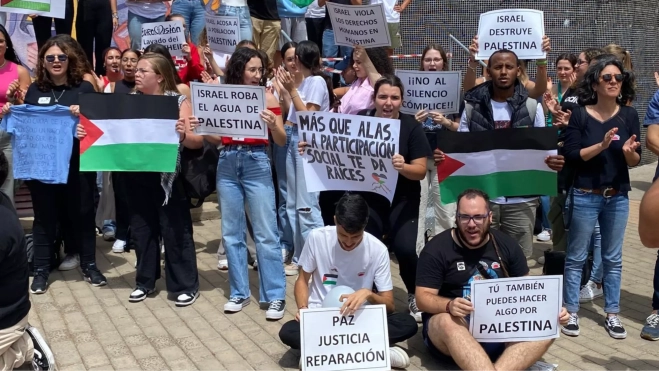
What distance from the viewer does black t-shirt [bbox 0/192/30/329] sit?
5.05 meters

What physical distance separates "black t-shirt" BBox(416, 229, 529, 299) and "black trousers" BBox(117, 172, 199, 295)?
2.33m

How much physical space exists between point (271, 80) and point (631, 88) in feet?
10.8

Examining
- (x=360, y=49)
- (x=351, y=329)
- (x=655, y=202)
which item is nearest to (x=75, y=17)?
(x=360, y=49)

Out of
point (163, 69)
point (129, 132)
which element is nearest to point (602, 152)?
point (163, 69)

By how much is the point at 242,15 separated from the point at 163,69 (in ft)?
11.4

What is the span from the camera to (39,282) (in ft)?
24.0

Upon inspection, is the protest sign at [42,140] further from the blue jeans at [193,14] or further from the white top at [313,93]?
the blue jeans at [193,14]

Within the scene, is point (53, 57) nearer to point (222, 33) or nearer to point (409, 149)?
point (222, 33)

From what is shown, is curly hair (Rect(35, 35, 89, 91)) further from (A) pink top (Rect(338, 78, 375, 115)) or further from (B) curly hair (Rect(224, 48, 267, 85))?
(A) pink top (Rect(338, 78, 375, 115))

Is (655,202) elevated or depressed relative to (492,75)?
depressed

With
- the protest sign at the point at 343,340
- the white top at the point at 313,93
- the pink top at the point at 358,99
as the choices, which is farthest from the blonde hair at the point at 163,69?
the protest sign at the point at 343,340

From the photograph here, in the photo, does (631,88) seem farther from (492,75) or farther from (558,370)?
(558,370)

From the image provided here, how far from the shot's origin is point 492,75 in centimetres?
660

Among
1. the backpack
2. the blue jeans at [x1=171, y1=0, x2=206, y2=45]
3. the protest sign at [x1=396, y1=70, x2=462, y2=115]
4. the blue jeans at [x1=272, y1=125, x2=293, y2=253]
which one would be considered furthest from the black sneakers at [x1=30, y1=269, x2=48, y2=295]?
the blue jeans at [x1=171, y1=0, x2=206, y2=45]
